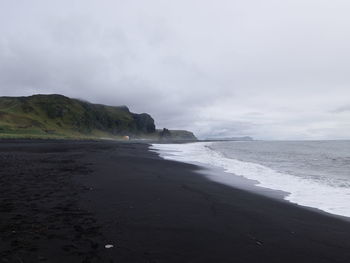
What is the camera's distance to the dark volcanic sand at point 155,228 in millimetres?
6105

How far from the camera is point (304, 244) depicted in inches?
285

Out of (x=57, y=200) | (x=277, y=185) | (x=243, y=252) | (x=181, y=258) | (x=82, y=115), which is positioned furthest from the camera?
(x=82, y=115)

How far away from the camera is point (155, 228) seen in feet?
25.7

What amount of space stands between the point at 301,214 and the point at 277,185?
765cm

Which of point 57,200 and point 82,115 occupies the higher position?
point 82,115

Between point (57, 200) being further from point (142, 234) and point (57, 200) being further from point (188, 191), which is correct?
point (188, 191)

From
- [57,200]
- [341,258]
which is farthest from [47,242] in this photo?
[341,258]

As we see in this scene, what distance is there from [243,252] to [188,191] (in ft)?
24.5

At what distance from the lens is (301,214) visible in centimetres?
1052

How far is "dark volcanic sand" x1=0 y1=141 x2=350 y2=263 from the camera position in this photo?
611 centimetres

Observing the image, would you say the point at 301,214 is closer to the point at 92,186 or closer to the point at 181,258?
the point at 181,258

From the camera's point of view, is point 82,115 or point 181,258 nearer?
point 181,258

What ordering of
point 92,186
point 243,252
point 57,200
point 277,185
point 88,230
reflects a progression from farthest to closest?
point 277,185
point 92,186
point 57,200
point 88,230
point 243,252

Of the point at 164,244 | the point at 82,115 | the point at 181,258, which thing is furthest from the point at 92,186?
the point at 82,115
